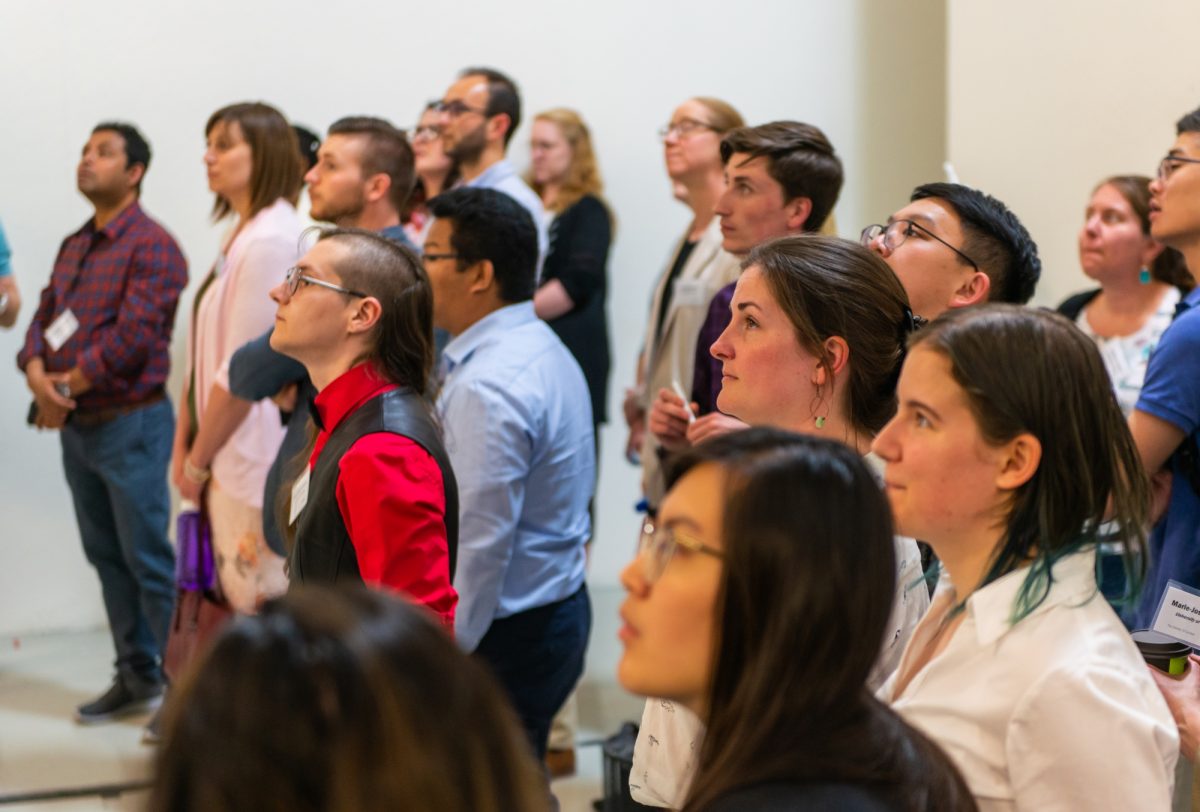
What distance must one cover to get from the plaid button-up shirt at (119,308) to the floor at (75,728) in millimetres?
966

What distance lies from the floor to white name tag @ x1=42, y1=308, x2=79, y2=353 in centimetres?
113

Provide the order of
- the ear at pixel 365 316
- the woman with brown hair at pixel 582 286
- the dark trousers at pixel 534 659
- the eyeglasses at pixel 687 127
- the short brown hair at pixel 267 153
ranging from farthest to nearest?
the woman with brown hair at pixel 582 286
the eyeglasses at pixel 687 127
the short brown hair at pixel 267 153
the dark trousers at pixel 534 659
the ear at pixel 365 316

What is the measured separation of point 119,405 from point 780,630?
3494mm

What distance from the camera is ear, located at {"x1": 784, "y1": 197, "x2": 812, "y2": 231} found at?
296 centimetres

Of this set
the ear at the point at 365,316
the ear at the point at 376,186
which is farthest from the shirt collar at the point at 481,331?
the ear at the point at 376,186

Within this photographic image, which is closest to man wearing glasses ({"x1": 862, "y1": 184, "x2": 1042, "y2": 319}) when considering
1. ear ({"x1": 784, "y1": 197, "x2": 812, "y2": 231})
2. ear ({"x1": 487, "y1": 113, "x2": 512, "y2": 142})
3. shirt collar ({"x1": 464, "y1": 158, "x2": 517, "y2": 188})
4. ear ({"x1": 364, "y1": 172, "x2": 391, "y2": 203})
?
ear ({"x1": 784, "y1": 197, "x2": 812, "y2": 231})

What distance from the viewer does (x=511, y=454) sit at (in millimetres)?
2758

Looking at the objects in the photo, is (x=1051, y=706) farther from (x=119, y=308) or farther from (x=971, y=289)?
(x=119, y=308)

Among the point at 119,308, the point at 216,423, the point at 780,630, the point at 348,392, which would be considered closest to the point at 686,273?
the point at 216,423

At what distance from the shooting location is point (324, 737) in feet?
2.66

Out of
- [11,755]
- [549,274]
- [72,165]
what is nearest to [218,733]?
[11,755]

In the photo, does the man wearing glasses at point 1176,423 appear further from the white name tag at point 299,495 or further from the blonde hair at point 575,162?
the blonde hair at point 575,162

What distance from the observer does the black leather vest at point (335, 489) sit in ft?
6.97

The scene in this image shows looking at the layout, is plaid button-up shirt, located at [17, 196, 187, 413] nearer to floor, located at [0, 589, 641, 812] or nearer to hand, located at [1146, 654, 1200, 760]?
floor, located at [0, 589, 641, 812]
